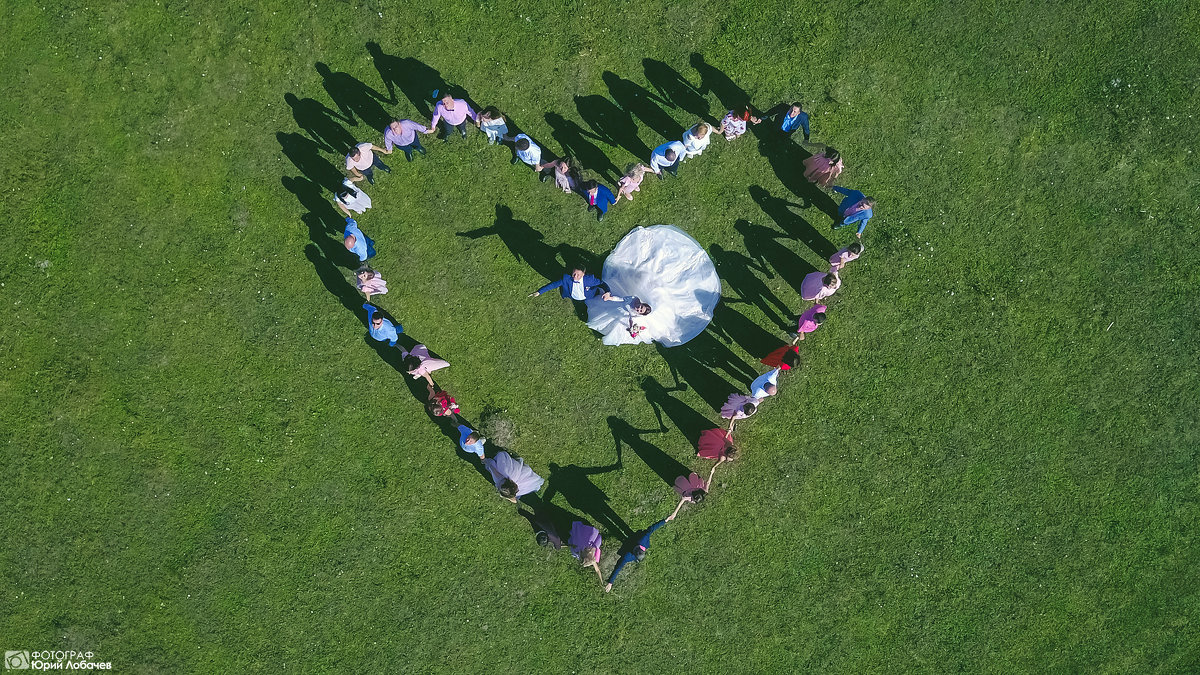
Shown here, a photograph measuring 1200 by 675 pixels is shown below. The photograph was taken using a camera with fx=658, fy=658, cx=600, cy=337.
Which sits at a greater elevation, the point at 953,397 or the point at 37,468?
the point at 37,468

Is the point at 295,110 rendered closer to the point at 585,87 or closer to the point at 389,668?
the point at 585,87

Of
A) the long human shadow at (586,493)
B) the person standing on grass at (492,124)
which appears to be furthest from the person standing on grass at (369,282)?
the long human shadow at (586,493)

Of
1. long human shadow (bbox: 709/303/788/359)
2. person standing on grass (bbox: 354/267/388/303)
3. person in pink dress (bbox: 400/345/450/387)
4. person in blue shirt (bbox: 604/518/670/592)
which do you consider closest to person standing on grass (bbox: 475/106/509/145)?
person standing on grass (bbox: 354/267/388/303)

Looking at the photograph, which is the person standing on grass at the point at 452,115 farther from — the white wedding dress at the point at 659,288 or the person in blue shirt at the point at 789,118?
the person in blue shirt at the point at 789,118

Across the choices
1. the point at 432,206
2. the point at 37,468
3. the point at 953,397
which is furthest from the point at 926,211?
the point at 37,468

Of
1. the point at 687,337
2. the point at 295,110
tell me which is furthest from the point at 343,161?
the point at 687,337

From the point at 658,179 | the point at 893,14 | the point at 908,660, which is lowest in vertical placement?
the point at 908,660

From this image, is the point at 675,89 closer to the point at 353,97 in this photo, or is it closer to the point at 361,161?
the point at 361,161

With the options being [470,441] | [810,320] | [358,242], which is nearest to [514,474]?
[470,441]
